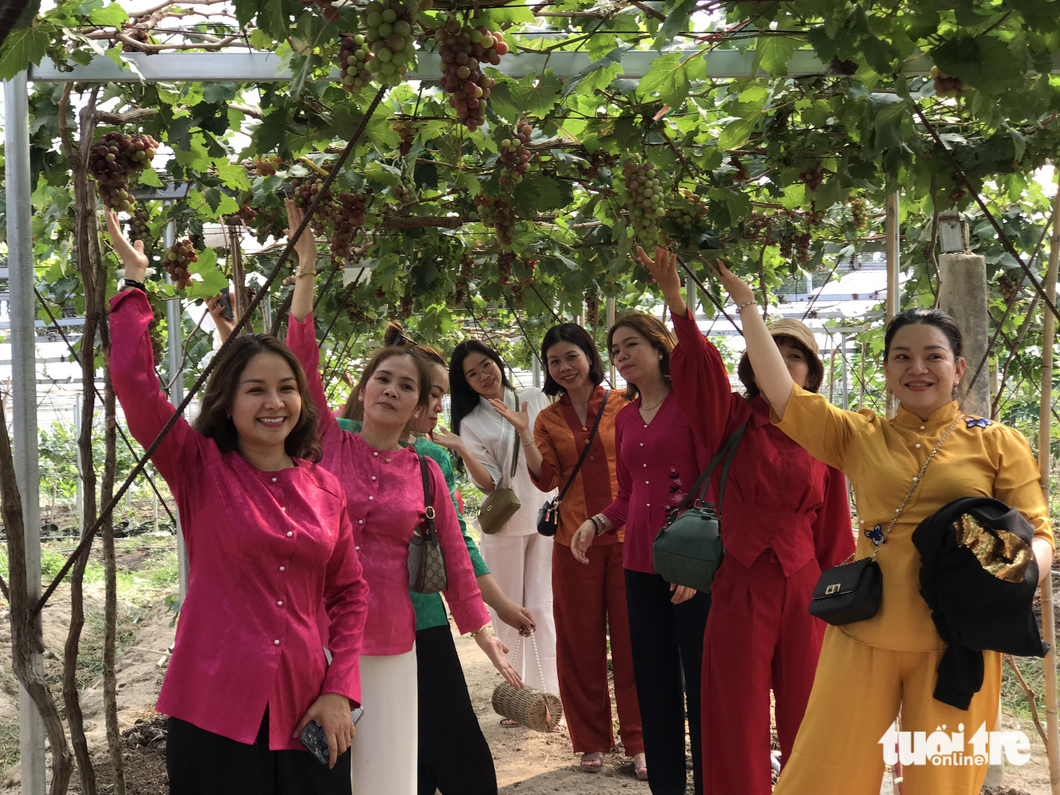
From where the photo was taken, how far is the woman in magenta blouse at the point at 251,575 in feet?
5.90

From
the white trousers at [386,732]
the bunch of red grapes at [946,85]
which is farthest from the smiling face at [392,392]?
the bunch of red grapes at [946,85]

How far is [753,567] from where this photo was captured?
2.70 m

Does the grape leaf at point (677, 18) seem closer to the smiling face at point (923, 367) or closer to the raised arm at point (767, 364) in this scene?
the raised arm at point (767, 364)

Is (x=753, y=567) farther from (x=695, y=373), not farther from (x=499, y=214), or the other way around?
(x=499, y=214)

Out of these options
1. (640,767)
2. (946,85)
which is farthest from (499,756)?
(946,85)

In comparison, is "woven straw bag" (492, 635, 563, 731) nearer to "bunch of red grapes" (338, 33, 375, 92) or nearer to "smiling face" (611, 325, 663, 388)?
"smiling face" (611, 325, 663, 388)

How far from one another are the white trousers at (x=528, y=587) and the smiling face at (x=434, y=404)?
3.91ft

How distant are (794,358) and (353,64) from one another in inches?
61.5

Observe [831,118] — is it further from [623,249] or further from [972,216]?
[972,216]

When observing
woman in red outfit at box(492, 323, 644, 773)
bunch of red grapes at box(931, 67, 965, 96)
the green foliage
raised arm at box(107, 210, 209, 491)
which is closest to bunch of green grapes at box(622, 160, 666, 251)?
the green foliage

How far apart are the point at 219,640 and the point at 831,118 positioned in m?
2.51

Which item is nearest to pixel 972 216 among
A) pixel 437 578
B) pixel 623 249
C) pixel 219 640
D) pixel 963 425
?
pixel 623 249

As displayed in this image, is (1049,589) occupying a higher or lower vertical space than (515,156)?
lower

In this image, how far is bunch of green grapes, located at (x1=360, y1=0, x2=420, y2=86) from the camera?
1649mm
